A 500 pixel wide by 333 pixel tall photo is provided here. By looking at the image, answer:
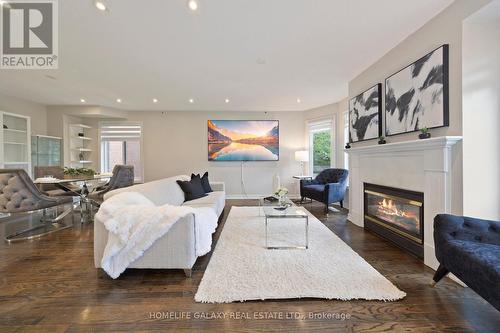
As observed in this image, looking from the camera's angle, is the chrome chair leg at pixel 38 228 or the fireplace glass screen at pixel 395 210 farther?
the chrome chair leg at pixel 38 228

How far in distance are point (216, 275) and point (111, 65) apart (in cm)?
343

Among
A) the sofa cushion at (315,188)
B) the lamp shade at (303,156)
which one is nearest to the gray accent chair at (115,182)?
the sofa cushion at (315,188)

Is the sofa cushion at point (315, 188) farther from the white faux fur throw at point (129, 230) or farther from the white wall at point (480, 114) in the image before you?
the white faux fur throw at point (129, 230)

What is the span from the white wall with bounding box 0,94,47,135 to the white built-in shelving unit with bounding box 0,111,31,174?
1.47 ft

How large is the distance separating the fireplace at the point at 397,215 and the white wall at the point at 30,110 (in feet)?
25.0

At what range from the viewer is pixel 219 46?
2855mm

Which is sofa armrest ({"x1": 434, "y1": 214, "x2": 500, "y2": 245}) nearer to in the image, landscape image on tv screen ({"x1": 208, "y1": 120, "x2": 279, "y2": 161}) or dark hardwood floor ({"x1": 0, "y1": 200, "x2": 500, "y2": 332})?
dark hardwood floor ({"x1": 0, "y1": 200, "x2": 500, "y2": 332})

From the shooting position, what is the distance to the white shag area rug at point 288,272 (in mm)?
1815

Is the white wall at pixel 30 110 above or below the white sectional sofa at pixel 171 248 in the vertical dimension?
above

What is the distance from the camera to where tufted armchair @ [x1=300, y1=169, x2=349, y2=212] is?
4.57 m

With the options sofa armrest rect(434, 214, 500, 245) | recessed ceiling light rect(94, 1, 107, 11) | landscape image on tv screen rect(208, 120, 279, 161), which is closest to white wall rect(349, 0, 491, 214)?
sofa armrest rect(434, 214, 500, 245)

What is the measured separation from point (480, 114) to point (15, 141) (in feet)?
25.5

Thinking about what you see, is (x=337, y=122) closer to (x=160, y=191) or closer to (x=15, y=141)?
(x=160, y=191)

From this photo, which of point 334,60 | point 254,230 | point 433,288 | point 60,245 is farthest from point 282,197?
point 60,245
